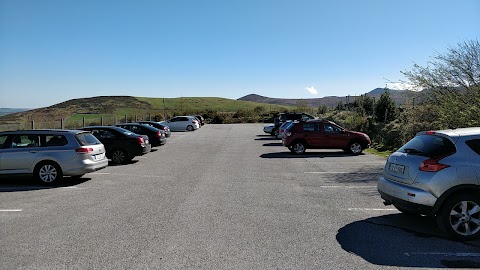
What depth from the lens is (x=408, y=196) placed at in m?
6.43

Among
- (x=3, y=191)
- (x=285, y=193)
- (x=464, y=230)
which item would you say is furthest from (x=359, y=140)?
(x=3, y=191)

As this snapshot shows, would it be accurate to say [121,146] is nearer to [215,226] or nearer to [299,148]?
[299,148]

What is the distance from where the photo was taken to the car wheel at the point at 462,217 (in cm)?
616

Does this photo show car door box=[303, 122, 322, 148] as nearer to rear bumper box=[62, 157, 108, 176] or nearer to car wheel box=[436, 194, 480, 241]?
rear bumper box=[62, 157, 108, 176]

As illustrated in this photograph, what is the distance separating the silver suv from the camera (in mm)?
6176

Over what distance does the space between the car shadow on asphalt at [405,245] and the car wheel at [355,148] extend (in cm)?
1221

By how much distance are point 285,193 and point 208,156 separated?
9337 mm

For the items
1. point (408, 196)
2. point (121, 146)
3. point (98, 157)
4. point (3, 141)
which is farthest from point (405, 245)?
point (121, 146)

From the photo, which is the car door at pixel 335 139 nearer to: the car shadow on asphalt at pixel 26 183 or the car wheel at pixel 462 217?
the car shadow on asphalt at pixel 26 183

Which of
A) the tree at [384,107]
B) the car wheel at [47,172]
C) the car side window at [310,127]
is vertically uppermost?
the tree at [384,107]

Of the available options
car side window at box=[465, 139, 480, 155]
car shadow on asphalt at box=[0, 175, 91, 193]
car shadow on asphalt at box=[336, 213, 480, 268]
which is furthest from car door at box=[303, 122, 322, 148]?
car side window at box=[465, 139, 480, 155]

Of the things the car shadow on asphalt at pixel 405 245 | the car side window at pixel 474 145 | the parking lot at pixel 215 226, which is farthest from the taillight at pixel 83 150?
the car side window at pixel 474 145

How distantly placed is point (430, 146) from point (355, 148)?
13037mm

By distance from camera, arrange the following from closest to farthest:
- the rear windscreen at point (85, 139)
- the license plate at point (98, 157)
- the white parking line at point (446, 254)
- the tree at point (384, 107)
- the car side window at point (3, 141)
Answer: 1. the white parking line at point (446, 254)
2. the car side window at point (3, 141)
3. the rear windscreen at point (85, 139)
4. the license plate at point (98, 157)
5. the tree at point (384, 107)
